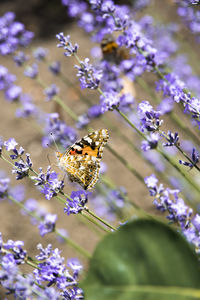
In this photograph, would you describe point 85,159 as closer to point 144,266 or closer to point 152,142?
point 152,142

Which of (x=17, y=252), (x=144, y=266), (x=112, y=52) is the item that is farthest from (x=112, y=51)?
(x=144, y=266)

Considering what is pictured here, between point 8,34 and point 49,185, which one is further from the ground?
point 8,34

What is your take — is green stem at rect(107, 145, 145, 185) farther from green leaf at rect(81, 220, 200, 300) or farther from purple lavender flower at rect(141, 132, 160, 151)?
green leaf at rect(81, 220, 200, 300)

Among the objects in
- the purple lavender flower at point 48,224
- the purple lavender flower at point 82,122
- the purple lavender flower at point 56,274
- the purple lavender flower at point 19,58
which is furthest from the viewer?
the purple lavender flower at point 19,58

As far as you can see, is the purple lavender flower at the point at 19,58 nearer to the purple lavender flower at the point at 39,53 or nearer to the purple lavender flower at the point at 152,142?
the purple lavender flower at the point at 39,53

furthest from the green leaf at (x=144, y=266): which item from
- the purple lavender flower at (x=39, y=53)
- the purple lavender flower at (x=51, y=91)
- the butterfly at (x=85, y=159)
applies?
the purple lavender flower at (x=39, y=53)

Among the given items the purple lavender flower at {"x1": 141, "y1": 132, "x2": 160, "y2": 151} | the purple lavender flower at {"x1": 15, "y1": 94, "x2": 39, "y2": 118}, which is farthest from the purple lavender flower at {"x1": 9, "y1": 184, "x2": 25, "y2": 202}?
the purple lavender flower at {"x1": 141, "y1": 132, "x2": 160, "y2": 151}

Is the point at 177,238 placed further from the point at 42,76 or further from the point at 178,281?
the point at 42,76
